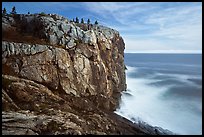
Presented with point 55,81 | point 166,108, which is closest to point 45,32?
point 55,81

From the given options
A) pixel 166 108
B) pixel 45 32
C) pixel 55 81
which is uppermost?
pixel 45 32

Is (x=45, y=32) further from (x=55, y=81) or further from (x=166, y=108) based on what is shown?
(x=166, y=108)

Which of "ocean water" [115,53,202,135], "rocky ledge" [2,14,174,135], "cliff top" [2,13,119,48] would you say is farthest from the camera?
"ocean water" [115,53,202,135]

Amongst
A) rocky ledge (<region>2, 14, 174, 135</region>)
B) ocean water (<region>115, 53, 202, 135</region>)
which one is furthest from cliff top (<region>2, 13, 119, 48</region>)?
ocean water (<region>115, 53, 202, 135</region>)

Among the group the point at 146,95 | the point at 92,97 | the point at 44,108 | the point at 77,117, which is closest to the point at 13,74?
the point at 44,108

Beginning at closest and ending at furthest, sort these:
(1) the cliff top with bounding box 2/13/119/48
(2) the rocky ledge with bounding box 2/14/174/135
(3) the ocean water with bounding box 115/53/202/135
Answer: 1. (2) the rocky ledge with bounding box 2/14/174/135
2. (1) the cliff top with bounding box 2/13/119/48
3. (3) the ocean water with bounding box 115/53/202/135

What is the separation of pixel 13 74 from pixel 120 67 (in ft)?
84.5

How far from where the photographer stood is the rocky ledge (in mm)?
19167

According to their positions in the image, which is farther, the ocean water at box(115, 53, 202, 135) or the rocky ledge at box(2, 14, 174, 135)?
the ocean water at box(115, 53, 202, 135)

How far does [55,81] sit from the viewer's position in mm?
26484

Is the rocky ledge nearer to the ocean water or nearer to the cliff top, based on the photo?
the cliff top

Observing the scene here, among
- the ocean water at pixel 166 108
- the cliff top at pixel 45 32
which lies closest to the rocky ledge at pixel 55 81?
the cliff top at pixel 45 32

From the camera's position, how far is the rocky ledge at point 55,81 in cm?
1917

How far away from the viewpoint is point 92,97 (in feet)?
101
